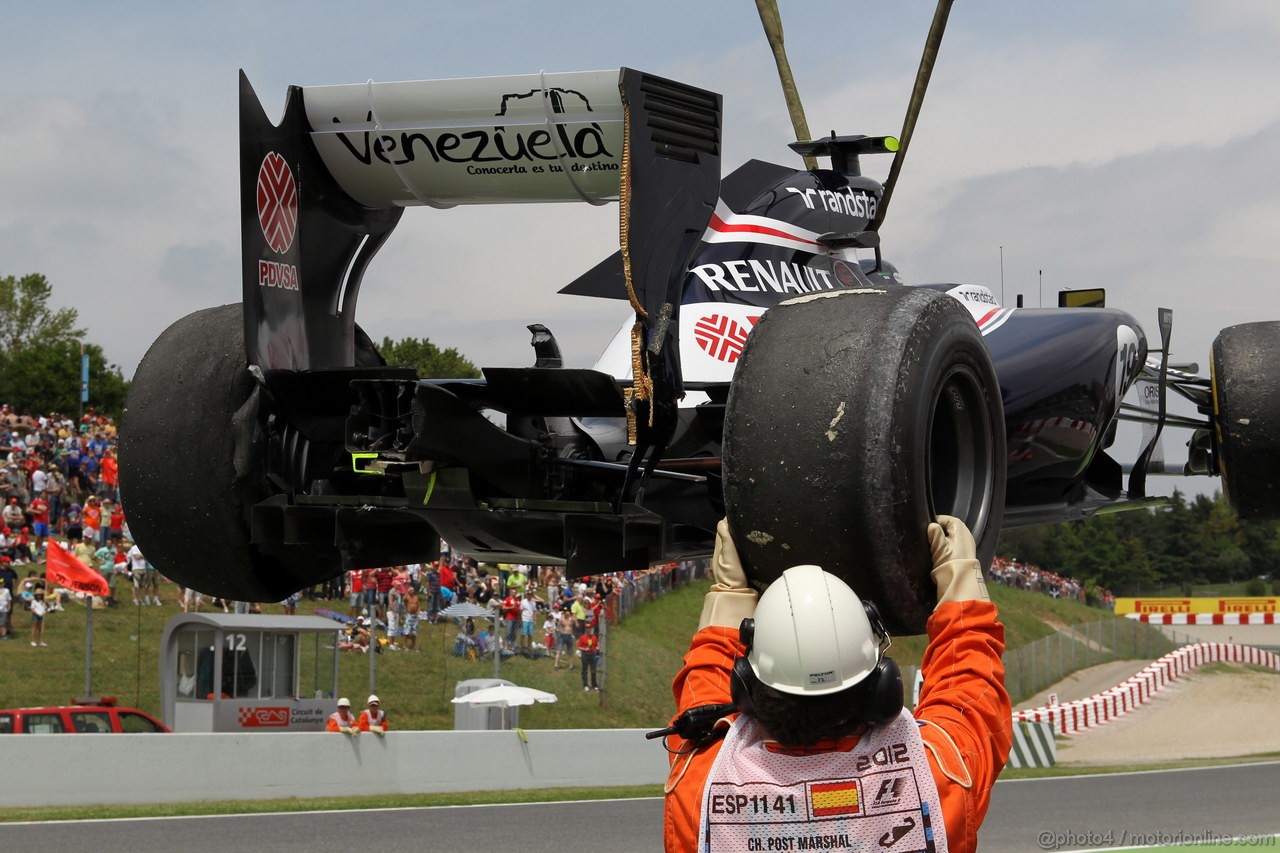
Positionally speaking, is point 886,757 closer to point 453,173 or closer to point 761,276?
point 453,173

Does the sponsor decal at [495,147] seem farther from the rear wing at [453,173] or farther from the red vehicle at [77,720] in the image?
the red vehicle at [77,720]

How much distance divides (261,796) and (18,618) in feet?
20.2

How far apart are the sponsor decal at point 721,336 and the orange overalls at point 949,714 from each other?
2.37 m

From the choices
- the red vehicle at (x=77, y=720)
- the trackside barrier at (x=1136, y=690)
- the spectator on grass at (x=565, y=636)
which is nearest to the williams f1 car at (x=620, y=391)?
the red vehicle at (x=77, y=720)

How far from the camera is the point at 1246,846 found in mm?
10156

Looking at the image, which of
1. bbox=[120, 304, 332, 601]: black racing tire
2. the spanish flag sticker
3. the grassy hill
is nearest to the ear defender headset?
the spanish flag sticker

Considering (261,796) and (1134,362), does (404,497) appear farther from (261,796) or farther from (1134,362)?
(261,796)

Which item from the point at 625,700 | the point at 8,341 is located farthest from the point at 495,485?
the point at 8,341

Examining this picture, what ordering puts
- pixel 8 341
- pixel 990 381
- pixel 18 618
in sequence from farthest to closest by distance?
pixel 8 341 → pixel 18 618 → pixel 990 381

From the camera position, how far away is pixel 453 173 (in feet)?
17.9

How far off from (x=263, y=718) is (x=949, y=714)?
1792cm

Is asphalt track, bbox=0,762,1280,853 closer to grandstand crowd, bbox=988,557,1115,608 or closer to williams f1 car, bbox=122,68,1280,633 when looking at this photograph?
williams f1 car, bbox=122,68,1280,633

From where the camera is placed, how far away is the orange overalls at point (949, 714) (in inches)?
104

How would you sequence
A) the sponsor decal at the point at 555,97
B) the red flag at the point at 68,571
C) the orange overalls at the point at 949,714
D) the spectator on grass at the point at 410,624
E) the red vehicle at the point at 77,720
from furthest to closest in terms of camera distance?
the spectator on grass at the point at 410,624, the red flag at the point at 68,571, the red vehicle at the point at 77,720, the sponsor decal at the point at 555,97, the orange overalls at the point at 949,714
